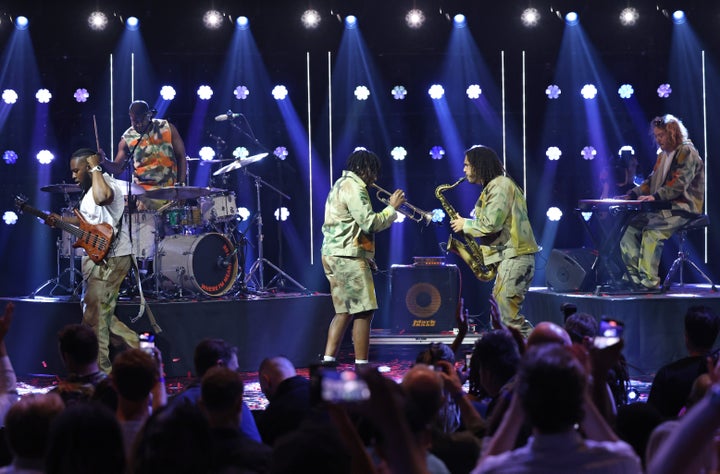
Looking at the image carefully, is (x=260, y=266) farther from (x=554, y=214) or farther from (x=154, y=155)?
(x=554, y=214)

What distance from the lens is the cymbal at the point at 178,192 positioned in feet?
33.6

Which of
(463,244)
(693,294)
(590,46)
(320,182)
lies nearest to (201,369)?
(463,244)

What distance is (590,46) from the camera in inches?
550

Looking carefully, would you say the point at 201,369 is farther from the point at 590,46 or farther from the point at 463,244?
the point at 590,46

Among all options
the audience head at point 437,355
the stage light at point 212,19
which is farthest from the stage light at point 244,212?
the audience head at point 437,355

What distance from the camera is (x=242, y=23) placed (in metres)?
13.8

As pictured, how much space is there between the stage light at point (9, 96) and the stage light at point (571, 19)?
8061 millimetres

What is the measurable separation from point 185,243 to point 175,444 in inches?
302

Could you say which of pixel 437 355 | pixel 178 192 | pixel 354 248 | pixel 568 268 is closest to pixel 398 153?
pixel 568 268

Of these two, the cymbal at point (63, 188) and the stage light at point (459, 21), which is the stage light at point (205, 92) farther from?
the stage light at point (459, 21)

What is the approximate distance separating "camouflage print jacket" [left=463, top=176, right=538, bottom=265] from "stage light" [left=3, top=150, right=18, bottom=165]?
7889 millimetres

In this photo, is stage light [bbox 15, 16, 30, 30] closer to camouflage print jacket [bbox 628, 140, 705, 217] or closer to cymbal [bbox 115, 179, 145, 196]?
cymbal [bbox 115, 179, 145, 196]

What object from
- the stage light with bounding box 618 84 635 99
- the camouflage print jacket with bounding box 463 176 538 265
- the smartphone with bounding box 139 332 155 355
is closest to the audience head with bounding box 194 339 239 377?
the smartphone with bounding box 139 332 155 355

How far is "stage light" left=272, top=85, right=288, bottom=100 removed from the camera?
1395 cm
